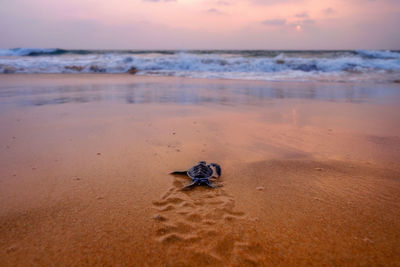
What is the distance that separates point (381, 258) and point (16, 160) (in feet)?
11.6

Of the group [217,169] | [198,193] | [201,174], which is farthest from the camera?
[217,169]

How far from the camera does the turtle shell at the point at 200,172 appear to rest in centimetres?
237

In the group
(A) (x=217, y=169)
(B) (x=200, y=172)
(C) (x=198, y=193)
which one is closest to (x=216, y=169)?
(A) (x=217, y=169)

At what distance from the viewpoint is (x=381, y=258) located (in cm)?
151

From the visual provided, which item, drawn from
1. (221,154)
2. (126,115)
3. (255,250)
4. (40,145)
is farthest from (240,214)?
(126,115)

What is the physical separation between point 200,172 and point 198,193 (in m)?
0.21

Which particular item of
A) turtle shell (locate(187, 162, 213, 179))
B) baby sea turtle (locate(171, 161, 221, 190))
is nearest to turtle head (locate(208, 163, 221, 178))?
baby sea turtle (locate(171, 161, 221, 190))

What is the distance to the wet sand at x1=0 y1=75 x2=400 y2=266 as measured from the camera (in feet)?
5.18

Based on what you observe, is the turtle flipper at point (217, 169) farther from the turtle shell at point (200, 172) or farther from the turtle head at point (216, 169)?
the turtle shell at point (200, 172)

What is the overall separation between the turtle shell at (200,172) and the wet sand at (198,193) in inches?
5.3

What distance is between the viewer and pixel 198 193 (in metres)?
2.27

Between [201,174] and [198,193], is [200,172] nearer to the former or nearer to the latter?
[201,174]

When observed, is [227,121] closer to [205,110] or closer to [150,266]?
[205,110]

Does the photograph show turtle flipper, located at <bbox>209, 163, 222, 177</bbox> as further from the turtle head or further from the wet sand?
the wet sand
